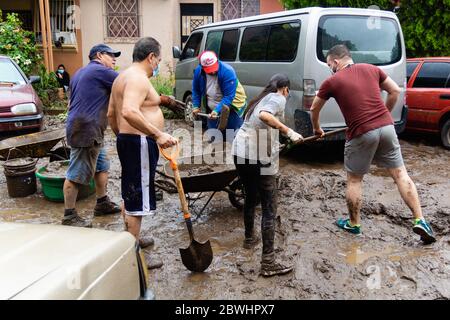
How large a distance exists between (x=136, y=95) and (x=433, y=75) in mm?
6491

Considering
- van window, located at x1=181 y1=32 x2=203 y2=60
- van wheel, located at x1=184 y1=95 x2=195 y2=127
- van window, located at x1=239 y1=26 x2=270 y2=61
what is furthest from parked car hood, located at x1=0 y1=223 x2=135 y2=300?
van window, located at x1=181 y1=32 x2=203 y2=60

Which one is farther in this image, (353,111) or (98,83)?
(98,83)

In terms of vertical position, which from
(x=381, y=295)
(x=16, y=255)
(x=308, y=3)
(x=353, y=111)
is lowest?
(x=381, y=295)

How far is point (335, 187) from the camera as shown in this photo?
241 inches

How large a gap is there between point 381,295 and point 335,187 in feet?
8.77

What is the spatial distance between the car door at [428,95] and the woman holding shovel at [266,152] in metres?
5.02

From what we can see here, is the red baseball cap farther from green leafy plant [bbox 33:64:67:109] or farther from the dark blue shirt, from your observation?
green leafy plant [bbox 33:64:67:109]

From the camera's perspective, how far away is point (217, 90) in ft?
20.5

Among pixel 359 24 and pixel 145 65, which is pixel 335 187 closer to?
pixel 359 24

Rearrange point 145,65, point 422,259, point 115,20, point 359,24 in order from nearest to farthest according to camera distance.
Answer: point 145,65 < point 422,259 < point 359,24 < point 115,20

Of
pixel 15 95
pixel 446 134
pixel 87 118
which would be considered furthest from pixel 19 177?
pixel 446 134

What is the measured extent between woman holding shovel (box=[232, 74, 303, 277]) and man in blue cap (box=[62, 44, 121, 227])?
1.61m

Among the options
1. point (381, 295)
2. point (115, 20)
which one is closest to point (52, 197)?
point (381, 295)

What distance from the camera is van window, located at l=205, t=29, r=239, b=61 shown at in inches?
339
